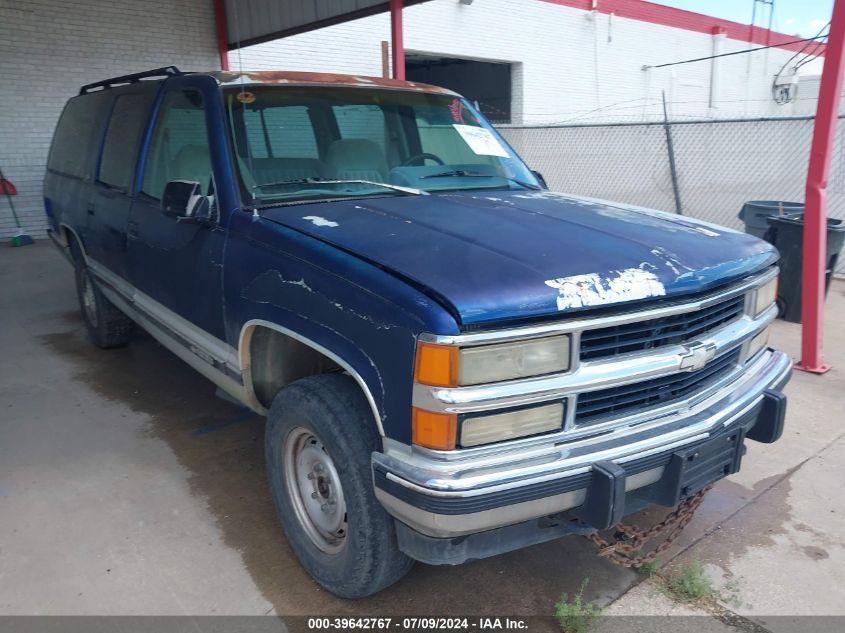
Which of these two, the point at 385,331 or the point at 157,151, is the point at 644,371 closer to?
the point at 385,331

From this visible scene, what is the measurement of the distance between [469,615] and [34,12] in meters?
11.4

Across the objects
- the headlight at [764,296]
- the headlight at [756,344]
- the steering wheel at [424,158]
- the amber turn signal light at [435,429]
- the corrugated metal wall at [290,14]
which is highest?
the corrugated metal wall at [290,14]

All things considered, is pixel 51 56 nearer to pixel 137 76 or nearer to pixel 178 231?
pixel 137 76

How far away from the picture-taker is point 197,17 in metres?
11.6

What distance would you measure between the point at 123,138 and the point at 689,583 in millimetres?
4125

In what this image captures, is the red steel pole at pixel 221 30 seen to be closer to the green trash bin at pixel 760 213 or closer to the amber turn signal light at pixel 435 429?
the green trash bin at pixel 760 213

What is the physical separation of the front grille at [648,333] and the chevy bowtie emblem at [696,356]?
0.15ft

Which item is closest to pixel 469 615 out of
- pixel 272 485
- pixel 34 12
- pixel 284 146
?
pixel 272 485

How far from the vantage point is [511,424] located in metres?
2.05

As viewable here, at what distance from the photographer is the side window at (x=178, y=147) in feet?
10.8

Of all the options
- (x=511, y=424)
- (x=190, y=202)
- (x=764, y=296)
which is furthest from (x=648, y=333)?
(x=190, y=202)

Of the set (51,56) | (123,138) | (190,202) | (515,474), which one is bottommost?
(515,474)

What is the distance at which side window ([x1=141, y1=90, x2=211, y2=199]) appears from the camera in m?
3.29

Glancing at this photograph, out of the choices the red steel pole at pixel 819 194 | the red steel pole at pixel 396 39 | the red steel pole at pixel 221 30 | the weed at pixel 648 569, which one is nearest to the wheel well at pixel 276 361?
the weed at pixel 648 569
